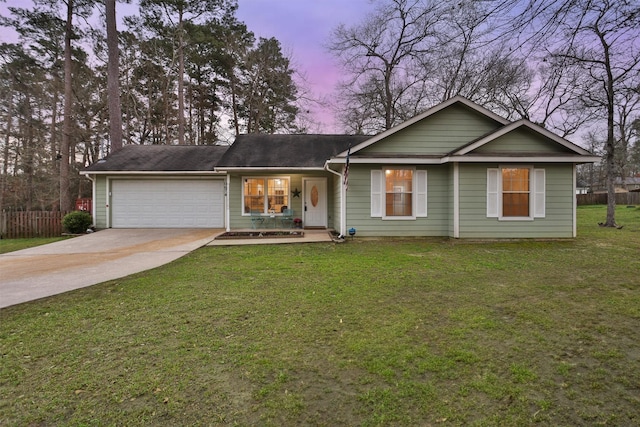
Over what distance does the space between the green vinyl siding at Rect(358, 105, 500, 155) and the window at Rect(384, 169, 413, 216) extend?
0.70 metres

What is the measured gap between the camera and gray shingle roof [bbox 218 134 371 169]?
12.2m

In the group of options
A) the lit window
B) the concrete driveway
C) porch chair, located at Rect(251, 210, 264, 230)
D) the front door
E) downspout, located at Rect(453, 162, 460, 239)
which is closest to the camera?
the concrete driveway

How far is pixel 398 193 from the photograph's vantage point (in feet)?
34.2

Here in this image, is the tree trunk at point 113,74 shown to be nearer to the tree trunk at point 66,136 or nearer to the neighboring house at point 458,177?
the tree trunk at point 66,136

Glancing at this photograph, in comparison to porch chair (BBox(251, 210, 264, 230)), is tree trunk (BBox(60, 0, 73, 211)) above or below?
above

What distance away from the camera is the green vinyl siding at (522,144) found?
9797mm

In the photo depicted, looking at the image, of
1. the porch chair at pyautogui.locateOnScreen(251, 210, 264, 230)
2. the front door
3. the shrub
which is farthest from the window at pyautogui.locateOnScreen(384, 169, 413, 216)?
the shrub

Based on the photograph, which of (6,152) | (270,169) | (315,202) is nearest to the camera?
(270,169)

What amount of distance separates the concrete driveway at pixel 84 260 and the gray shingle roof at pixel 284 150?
3381 mm

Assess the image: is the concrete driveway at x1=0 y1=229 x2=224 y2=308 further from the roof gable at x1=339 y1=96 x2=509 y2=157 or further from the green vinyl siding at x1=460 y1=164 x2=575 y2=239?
the green vinyl siding at x1=460 y1=164 x2=575 y2=239

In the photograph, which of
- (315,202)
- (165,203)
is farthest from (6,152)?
(315,202)

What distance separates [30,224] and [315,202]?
11.3m

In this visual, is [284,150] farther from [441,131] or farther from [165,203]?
[441,131]

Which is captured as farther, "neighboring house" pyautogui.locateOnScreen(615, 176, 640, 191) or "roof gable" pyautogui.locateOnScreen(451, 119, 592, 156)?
"neighboring house" pyautogui.locateOnScreen(615, 176, 640, 191)
